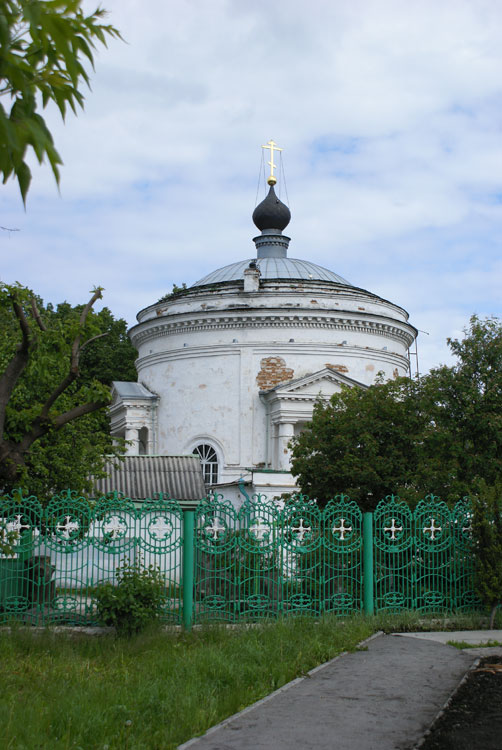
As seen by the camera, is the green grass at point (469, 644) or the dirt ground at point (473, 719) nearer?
the dirt ground at point (473, 719)

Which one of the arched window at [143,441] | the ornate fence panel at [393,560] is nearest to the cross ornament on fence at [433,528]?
the ornate fence panel at [393,560]

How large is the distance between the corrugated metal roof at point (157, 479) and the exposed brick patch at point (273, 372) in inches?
380

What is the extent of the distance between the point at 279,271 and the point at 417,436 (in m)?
16.8

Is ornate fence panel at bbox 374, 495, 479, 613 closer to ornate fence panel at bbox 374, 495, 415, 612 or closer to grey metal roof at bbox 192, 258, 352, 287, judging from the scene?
ornate fence panel at bbox 374, 495, 415, 612

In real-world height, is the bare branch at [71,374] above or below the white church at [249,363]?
below

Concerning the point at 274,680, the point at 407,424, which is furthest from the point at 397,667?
the point at 407,424

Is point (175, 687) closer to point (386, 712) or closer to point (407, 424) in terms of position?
point (386, 712)

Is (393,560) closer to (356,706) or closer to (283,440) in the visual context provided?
(356,706)

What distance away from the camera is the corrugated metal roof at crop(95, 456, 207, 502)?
19219mm

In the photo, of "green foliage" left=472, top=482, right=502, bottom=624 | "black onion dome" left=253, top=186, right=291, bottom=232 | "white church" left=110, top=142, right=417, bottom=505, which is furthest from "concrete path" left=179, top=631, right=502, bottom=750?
"black onion dome" left=253, top=186, right=291, bottom=232

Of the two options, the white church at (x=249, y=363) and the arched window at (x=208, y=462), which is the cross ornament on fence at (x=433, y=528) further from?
the arched window at (x=208, y=462)

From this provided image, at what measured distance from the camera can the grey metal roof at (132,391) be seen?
105 ft

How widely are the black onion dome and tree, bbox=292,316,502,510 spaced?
17961 millimetres

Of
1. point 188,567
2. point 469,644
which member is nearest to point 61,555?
point 188,567
